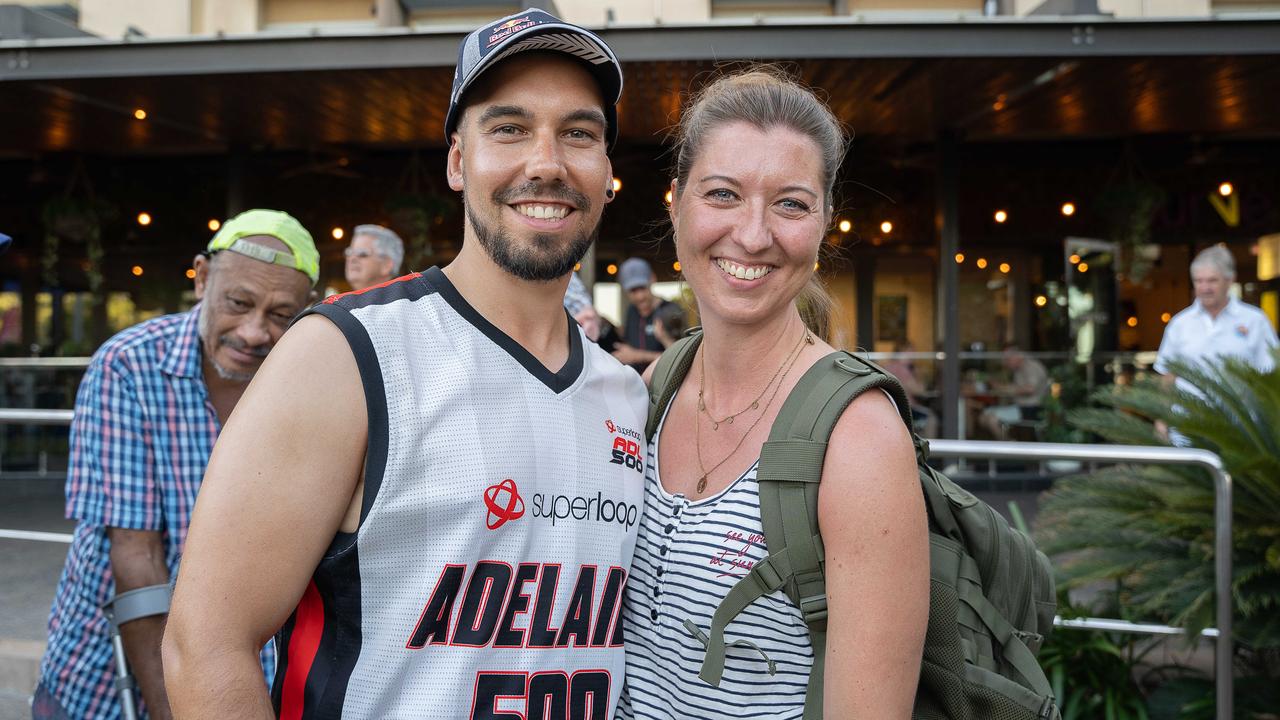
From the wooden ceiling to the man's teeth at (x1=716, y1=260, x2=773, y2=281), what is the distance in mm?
5703

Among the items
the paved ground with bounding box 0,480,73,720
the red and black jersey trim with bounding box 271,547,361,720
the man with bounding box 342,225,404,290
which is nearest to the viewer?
the red and black jersey trim with bounding box 271,547,361,720

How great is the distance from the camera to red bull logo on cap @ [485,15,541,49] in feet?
5.20

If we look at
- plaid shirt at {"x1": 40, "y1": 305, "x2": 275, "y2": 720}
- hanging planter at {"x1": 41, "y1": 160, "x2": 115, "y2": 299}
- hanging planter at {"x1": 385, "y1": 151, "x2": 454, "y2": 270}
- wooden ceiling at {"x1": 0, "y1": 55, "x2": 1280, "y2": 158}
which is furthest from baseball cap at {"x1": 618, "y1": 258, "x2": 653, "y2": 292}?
hanging planter at {"x1": 41, "y1": 160, "x2": 115, "y2": 299}

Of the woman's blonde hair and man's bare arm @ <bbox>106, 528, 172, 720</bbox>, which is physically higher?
the woman's blonde hair

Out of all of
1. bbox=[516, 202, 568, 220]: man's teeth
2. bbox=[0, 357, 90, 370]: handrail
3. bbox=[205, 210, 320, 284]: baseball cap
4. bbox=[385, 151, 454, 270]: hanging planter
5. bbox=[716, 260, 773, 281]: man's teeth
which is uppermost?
bbox=[385, 151, 454, 270]: hanging planter

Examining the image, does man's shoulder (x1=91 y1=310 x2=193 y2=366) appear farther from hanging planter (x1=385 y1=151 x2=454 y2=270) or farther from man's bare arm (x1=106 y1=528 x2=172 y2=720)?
hanging planter (x1=385 y1=151 x2=454 y2=270)

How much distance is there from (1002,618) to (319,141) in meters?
10.4

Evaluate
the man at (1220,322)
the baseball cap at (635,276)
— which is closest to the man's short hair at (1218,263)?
the man at (1220,322)

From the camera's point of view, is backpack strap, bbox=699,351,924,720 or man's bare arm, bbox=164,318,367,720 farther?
backpack strap, bbox=699,351,924,720

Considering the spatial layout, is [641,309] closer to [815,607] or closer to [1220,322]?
[1220,322]

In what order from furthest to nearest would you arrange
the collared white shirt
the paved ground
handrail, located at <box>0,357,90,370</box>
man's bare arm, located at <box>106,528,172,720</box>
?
handrail, located at <box>0,357,90,370</box>, the collared white shirt, the paved ground, man's bare arm, located at <box>106,528,172,720</box>

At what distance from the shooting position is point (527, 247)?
5.38 feet

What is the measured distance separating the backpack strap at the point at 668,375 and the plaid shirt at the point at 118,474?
1.13m

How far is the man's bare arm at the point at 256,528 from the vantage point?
49.3 inches
